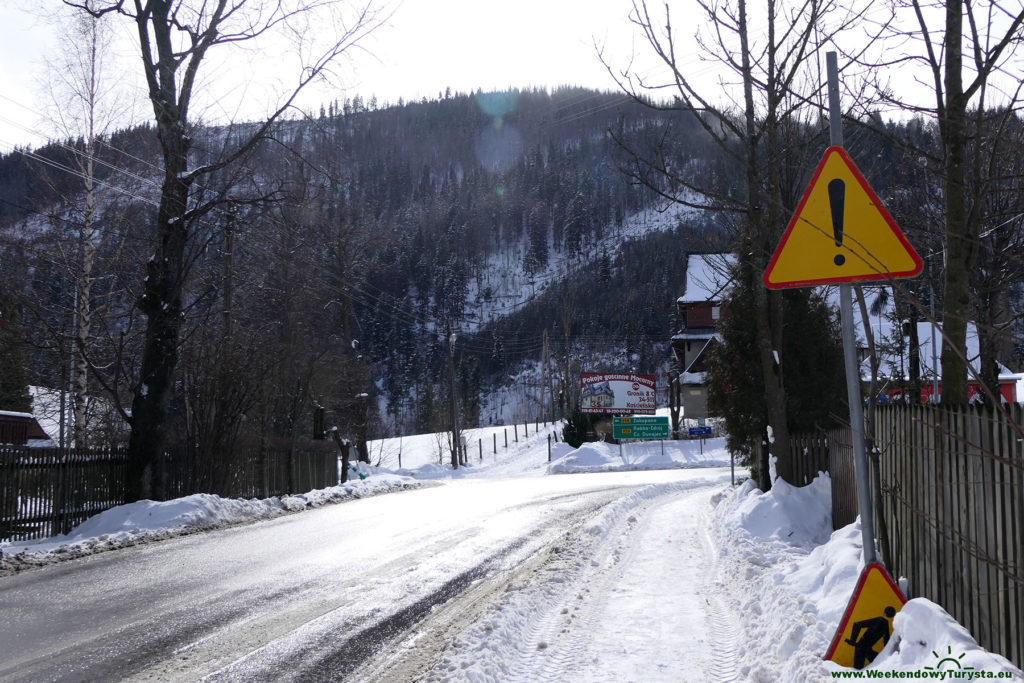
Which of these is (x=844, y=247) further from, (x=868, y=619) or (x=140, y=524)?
(x=140, y=524)

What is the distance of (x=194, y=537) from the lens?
12781 millimetres

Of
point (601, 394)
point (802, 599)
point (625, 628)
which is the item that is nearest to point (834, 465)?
point (802, 599)

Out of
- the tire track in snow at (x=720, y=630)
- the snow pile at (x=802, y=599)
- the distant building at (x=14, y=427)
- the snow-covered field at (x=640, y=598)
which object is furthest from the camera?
the distant building at (x=14, y=427)

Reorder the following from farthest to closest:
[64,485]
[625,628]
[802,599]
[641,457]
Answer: [641,457], [64,485], [625,628], [802,599]

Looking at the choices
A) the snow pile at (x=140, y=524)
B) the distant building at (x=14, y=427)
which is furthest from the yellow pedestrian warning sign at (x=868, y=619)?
the distant building at (x=14, y=427)

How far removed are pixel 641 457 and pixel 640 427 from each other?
2535 mm

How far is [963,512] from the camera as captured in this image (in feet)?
15.7

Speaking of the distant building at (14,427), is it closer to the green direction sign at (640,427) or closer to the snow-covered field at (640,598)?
the snow-covered field at (640,598)

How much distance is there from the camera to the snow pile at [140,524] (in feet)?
36.5

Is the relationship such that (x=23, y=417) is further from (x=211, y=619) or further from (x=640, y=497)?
(x=211, y=619)

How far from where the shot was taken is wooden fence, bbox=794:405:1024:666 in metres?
4.05

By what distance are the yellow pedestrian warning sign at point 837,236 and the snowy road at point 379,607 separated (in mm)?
2738

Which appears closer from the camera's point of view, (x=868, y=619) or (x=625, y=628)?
(x=868, y=619)

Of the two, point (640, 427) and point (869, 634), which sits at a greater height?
point (869, 634)
